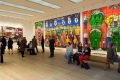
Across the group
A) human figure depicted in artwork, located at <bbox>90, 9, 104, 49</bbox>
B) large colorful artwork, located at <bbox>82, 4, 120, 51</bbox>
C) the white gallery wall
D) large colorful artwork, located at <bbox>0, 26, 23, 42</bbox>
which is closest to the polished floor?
large colorful artwork, located at <bbox>82, 4, 120, 51</bbox>

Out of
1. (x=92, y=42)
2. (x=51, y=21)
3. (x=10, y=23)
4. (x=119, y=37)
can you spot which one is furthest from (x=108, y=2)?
(x=10, y=23)

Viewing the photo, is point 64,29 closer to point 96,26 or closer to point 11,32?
point 96,26

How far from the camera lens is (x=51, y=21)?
13.0m

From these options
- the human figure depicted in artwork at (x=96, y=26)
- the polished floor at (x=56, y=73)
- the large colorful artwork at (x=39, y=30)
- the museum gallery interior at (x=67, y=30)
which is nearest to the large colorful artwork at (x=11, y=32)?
the museum gallery interior at (x=67, y=30)

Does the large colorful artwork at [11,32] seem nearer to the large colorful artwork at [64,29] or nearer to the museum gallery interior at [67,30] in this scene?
the museum gallery interior at [67,30]

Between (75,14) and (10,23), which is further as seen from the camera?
(10,23)

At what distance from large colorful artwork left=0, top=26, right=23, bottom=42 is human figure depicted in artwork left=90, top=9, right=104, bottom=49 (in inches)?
424

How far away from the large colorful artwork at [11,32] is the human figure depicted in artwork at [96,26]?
10.8 m

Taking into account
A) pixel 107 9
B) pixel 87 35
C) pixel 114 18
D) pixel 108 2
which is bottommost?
pixel 87 35

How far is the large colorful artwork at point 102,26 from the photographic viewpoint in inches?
306

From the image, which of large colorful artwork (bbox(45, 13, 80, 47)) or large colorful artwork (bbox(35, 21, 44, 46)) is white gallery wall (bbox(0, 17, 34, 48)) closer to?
large colorful artwork (bbox(35, 21, 44, 46))

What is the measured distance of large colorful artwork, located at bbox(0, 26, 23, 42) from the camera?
13238mm

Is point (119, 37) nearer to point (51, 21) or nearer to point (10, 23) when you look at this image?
point (51, 21)

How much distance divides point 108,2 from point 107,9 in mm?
544
